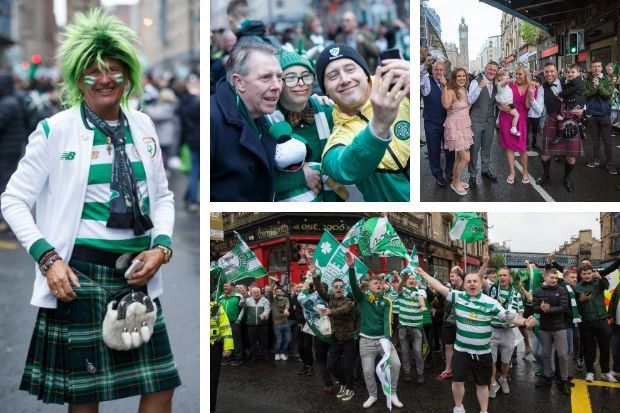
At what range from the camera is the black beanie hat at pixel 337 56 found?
12.0ft

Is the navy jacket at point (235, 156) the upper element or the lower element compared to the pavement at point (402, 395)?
upper

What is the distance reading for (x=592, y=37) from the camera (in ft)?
12.1

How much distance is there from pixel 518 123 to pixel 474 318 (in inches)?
39.7

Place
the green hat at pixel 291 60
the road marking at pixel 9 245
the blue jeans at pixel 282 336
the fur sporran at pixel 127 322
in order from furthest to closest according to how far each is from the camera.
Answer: the road marking at pixel 9 245 → the blue jeans at pixel 282 336 → the green hat at pixel 291 60 → the fur sporran at pixel 127 322

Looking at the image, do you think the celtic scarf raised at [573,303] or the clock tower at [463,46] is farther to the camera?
the celtic scarf raised at [573,303]

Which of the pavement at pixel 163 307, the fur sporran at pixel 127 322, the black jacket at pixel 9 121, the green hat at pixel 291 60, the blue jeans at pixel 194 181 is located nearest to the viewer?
the fur sporran at pixel 127 322

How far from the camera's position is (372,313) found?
12.8 feet

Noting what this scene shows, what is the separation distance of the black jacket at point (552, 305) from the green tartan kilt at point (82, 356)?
200cm

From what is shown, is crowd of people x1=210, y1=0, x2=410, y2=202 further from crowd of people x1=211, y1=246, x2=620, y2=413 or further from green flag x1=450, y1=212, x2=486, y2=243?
crowd of people x1=211, y1=246, x2=620, y2=413

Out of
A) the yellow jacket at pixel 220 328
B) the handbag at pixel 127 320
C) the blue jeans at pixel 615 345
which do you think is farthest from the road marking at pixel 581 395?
the handbag at pixel 127 320

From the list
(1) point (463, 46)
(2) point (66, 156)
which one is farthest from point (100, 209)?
(1) point (463, 46)

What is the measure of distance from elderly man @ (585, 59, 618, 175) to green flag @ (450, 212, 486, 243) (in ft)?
2.04

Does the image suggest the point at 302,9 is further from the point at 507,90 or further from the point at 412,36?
the point at 507,90

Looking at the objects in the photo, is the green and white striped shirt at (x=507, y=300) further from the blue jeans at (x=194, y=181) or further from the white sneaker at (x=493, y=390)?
the blue jeans at (x=194, y=181)
